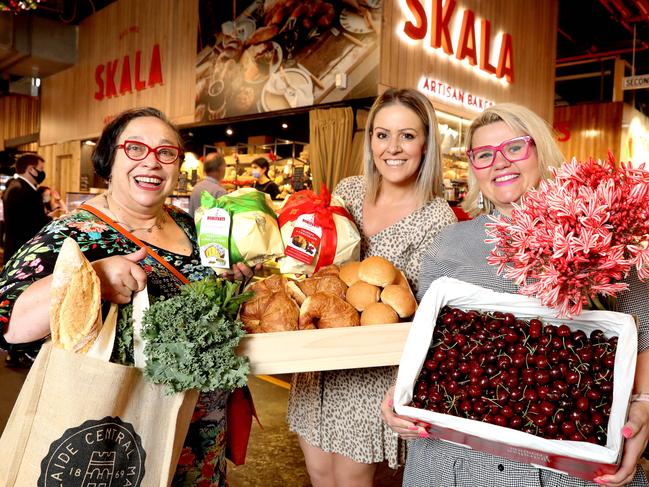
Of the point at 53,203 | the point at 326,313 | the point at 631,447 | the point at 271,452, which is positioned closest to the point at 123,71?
the point at 53,203

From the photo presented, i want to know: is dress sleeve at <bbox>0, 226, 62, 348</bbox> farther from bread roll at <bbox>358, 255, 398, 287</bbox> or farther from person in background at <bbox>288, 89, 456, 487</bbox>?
person in background at <bbox>288, 89, 456, 487</bbox>

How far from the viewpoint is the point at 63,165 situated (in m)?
11.6

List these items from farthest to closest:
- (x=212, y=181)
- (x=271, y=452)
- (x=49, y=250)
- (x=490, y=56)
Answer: (x=490, y=56)
(x=212, y=181)
(x=271, y=452)
(x=49, y=250)

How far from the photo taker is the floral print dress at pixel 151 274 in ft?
4.06

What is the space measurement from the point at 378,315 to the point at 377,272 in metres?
0.15

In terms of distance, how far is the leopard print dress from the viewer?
→ 185 centimetres

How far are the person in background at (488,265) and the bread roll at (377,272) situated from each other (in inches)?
4.2

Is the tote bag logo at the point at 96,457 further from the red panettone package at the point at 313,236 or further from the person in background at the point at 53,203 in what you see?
the person in background at the point at 53,203

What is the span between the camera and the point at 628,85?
8078 mm

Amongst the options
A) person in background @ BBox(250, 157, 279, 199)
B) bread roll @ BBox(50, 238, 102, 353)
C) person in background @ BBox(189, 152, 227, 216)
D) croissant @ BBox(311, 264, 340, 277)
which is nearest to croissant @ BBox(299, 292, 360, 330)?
croissant @ BBox(311, 264, 340, 277)

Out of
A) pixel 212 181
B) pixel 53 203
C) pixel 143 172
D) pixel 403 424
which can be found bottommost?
pixel 403 424

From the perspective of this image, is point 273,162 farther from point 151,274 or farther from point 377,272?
point 151,274

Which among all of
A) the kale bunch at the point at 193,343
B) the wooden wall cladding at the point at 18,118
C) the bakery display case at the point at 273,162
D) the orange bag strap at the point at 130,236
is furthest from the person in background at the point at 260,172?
the wooden wall cladding at the point at 18,118

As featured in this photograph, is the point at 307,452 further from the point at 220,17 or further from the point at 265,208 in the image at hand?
the point at 220,17
